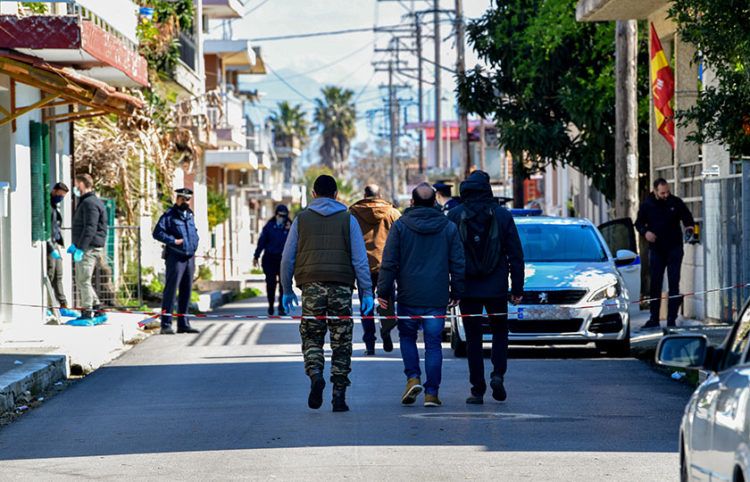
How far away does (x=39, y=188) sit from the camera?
1908 cm

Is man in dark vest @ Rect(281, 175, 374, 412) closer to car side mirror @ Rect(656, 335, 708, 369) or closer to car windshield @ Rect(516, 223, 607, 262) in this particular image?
car windshield @ Rect(516, 223, 607, 262)

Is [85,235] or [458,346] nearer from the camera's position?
[458,346]

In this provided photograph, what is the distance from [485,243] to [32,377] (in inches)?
165

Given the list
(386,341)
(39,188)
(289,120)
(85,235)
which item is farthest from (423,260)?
(289,120)

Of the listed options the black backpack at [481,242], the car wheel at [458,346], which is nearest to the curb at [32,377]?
the black backpack at [481,242]

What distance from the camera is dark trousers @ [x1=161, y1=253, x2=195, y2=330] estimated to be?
1808 centimetres

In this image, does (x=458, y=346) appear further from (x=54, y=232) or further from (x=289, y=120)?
(x=289, y=120)

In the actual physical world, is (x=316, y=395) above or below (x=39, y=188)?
below

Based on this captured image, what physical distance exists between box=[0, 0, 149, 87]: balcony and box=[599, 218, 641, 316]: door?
23.2ft

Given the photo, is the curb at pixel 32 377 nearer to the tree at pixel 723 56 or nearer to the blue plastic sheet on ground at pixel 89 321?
the blue plastic sheet on ground at pixel 89 321

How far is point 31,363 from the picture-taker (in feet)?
41.0

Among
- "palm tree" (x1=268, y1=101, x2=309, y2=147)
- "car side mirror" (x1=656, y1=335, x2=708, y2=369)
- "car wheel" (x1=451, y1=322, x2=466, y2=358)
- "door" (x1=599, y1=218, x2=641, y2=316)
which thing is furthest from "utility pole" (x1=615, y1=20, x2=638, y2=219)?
"palm tree" (x1=268, y1=101, x2=309, y2=147)

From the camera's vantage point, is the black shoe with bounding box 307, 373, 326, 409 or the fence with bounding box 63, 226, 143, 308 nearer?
the black shoe with bounding box 307, 373, 326, 409

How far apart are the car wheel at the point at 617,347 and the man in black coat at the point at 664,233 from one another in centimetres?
201
